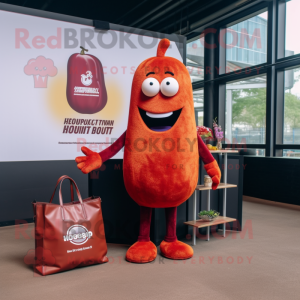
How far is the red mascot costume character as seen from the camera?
215cm

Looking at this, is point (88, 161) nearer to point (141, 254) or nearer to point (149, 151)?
point (149, 151)

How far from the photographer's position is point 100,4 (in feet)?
19.4

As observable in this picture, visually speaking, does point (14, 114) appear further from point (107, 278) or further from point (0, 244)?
point (107, 278)

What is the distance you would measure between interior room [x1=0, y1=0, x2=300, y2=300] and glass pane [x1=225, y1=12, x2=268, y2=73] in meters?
0.03

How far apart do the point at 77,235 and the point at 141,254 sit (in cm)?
49

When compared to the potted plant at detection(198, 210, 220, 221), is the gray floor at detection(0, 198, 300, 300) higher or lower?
lower

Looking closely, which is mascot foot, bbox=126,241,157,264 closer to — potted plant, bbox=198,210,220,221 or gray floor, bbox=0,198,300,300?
gray floor, bbox=0,198,300,300

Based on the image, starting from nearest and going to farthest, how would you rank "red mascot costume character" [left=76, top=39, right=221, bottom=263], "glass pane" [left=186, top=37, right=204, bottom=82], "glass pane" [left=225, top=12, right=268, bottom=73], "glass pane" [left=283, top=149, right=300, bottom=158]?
"red mascot costume character" [left=76, top=39, right=221, bottom=263] < "glass pane" [left=283, top=149, right=300, bottom=158] < "glass pane" [left=225, top=12, right=268, bottom=73] < "glass pane" [left=186, top=37, right=204, bottom=82]

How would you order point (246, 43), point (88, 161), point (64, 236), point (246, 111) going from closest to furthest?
1. point (64, 236)
2. point (88, 161)
3. point (246, 43)
4. point (246, 111)

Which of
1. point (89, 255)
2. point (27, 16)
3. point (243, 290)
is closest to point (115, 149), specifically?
point (89, 255)

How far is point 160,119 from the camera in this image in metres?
2.24

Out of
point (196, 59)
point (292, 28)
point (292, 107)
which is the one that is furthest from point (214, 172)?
point (196, 59)

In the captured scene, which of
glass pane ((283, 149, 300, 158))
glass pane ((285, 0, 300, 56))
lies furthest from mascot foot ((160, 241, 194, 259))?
glass pane ((285, 0, 300, 56))

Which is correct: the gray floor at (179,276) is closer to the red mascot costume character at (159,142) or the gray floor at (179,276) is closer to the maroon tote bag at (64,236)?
the maroon tote bag at (64,236)
